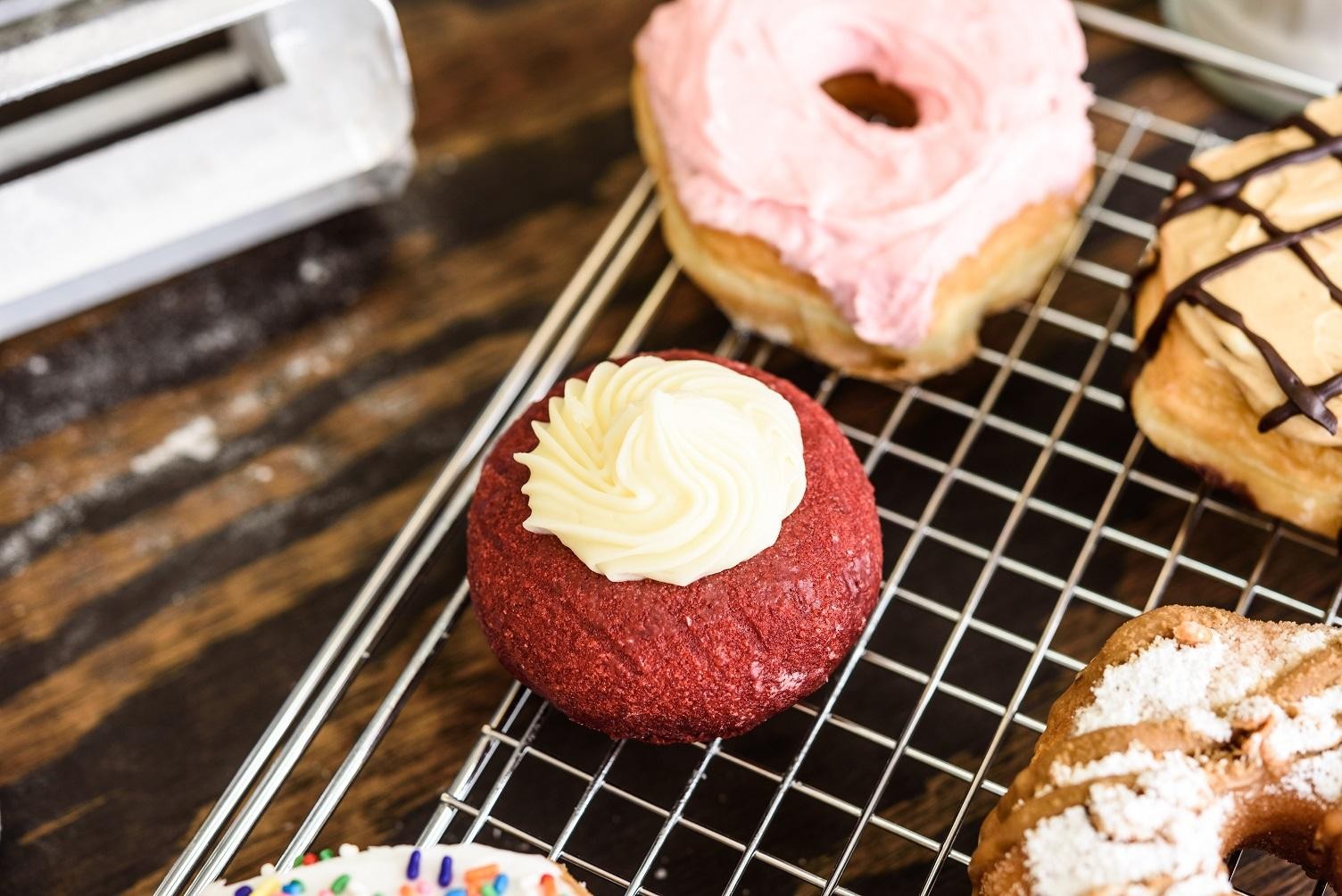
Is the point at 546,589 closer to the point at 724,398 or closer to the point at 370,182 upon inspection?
the point at 724,398

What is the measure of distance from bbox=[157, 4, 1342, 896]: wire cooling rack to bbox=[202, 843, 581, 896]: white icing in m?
0.11

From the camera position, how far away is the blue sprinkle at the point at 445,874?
1304mm

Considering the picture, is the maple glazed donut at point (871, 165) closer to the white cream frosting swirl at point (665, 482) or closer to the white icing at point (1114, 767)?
the white cream frosting swirl at point (665, 482)

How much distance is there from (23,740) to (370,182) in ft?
2.91

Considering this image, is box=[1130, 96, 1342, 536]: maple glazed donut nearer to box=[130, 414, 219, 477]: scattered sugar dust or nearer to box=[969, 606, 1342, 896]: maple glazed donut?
box=[969, 606, 1342, 896]: maple glazed donut

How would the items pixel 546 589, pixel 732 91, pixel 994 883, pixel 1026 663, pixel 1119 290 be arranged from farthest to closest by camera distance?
pixel 1119 290 < pixel 732 91 < pixel 1026 663 < pixel 546 589 < pixel 994 883

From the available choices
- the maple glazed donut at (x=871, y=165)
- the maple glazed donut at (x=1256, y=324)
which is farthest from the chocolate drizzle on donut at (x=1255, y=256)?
the maple glazed donut at (x=871, y=165)

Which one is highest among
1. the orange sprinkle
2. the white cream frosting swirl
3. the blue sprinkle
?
the white cream frosting swirl

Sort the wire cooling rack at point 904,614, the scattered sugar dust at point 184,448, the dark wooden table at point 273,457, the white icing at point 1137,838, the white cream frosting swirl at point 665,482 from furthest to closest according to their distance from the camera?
the scattered sugar dust at point 184,448
the dark wooden table at point 273,457
the wire cooling rack at point 904,614
the white cream frosting swirl at point 665,482
the white icing at point 1137,838

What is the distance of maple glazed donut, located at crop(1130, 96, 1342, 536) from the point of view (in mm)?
1498

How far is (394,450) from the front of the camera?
188 cm

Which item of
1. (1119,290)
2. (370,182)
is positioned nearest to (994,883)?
(1119,290)

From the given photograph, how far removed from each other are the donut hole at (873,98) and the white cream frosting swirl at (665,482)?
62 centimetres

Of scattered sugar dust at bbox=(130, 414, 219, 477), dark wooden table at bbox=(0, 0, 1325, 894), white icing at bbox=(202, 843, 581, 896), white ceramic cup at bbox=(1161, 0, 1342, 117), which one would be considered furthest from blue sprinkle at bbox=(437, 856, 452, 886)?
white ceramic cup at bbox=(1161, 0, 1342, 117)
